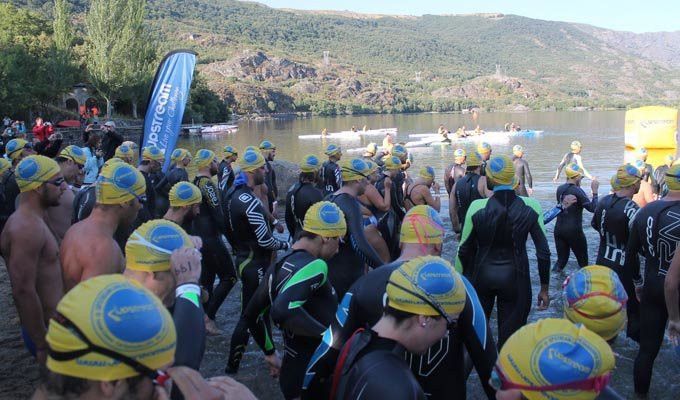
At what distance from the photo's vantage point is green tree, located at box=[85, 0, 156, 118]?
5431 centimetres

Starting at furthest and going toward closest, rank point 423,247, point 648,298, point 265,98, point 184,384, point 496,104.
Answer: point 496,104 < point 265,98 < point 648,298 < point 423,247 < point 184,384

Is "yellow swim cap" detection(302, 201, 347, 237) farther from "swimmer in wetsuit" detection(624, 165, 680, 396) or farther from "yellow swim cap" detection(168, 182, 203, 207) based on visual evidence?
"swimmer in wetsuit" detection(624, 165, 680, 396)

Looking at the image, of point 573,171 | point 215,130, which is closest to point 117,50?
point 215,130

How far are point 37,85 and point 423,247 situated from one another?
45174mm

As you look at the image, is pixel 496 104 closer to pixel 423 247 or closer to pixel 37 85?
pixel 37 85

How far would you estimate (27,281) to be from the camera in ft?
11.2

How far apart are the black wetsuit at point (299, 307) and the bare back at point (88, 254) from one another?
1.01 m

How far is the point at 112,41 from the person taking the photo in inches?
2245

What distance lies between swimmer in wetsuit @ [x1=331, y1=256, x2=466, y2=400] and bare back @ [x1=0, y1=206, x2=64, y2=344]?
221cm

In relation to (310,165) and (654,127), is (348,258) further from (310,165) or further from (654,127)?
(654,127)

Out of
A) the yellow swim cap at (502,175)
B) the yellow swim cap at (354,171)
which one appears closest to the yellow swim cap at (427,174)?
the yellow swim cap at (354,171)

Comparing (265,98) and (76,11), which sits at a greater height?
(76,11)

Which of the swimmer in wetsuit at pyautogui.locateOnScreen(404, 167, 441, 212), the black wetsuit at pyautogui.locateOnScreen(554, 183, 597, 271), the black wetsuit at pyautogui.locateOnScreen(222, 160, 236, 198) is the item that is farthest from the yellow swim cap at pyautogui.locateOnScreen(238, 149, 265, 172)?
the black wetsuit at pyautogui.locateOnScreen(554, 183, 597, 271)

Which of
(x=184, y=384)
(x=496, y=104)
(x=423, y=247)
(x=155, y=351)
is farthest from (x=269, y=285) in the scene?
(x=496, y=104)
